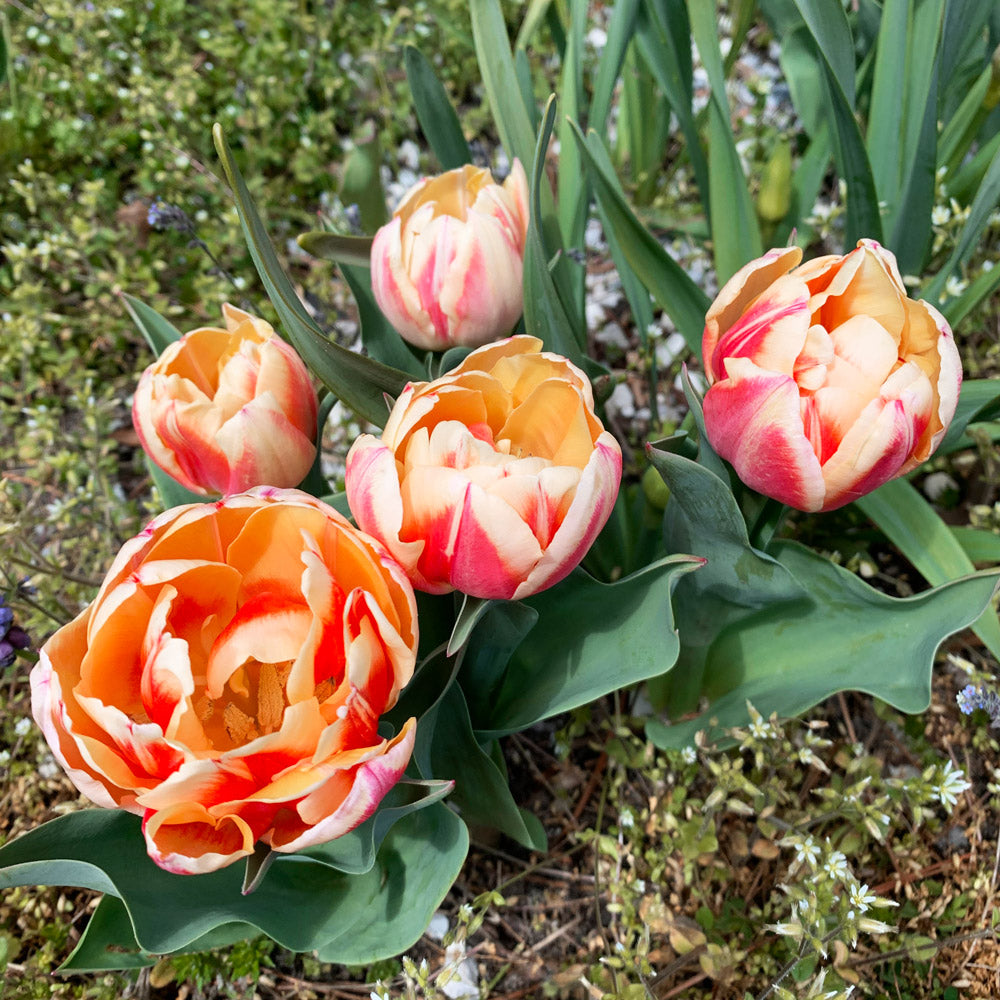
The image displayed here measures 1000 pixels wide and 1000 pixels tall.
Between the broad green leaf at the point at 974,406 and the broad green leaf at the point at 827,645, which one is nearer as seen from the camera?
the broad green leaf at the point at 827,645

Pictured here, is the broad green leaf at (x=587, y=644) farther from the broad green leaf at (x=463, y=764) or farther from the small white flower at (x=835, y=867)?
the small white flower at (x=835, y=867)

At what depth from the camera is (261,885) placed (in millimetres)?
810

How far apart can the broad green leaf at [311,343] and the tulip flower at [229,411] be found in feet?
0.12

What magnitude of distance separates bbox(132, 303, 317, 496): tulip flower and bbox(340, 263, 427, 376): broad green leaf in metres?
0.20

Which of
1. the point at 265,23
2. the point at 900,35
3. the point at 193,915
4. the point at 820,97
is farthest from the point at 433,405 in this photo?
the point at 265,23

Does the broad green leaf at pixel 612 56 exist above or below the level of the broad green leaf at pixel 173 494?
above

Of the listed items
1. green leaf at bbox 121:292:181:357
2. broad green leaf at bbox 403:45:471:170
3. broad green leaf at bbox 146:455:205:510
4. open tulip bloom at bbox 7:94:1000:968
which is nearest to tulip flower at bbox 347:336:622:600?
open tulip bloom at bbox 7:94:1000:968

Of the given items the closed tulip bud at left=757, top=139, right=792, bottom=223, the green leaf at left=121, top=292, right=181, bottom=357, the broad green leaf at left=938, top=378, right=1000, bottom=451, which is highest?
the green leaf at left=121, top=292, right=181, bottom=357

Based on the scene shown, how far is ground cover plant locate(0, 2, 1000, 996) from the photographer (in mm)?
786

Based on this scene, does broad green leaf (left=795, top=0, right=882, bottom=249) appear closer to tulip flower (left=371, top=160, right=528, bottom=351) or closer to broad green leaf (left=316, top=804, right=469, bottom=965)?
tulip flower (left=371, top=160, right=528, bottom=351)

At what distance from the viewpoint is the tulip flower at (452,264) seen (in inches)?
33.0

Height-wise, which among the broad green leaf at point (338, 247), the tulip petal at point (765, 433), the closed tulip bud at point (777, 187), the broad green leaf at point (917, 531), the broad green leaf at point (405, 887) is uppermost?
the broad green leaf at point (338, 247)

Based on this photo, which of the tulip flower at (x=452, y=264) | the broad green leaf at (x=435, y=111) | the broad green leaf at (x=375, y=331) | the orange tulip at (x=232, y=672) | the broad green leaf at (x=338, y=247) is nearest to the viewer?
the orange tulip at (x=232, y=672)

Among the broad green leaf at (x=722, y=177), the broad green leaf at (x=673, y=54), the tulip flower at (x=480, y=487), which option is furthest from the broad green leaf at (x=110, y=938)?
the broad green leaf at (x=673, y=54)
